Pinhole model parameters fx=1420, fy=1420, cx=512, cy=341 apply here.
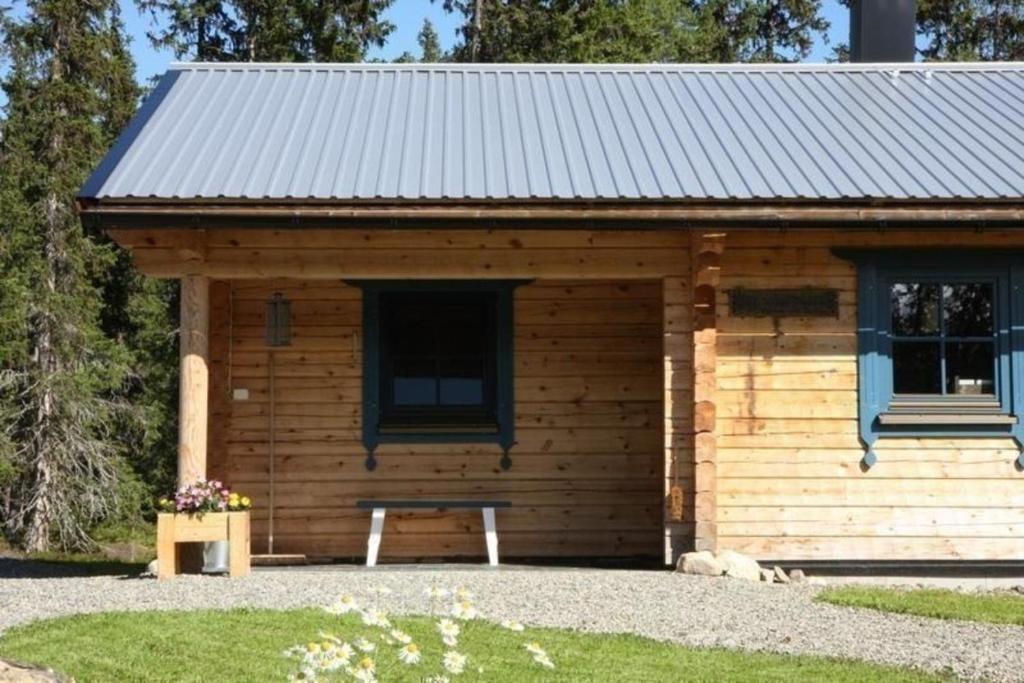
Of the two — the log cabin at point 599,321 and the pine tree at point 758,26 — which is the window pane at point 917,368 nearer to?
the log cabin at point 599,321

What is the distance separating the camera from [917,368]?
11.5 metres

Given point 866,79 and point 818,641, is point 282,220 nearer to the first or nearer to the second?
point 818,641

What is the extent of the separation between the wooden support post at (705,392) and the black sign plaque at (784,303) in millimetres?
314

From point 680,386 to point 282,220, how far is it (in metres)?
3.39

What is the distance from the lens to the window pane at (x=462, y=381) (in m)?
12.6

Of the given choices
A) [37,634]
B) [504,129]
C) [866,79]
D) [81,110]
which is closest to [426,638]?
[37,634]

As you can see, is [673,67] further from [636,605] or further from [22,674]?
[22,674]

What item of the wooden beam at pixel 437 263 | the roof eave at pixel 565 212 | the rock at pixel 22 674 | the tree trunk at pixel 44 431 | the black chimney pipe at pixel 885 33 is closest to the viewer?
the rock at pixel 22 674

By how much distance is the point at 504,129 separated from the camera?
1324 centimetres

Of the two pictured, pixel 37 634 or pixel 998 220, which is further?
pixel 998 220

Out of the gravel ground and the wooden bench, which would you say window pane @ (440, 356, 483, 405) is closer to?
the wooden bench

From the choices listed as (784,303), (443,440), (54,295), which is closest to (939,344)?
(784,303)

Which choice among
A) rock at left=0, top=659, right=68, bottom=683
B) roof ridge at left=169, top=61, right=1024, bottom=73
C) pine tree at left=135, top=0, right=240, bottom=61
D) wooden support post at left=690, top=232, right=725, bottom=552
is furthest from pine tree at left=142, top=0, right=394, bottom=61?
rock at left=0, top=659, right=68, bottom=683

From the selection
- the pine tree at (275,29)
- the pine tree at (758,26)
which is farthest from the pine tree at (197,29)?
the pine tree at (758,26)
